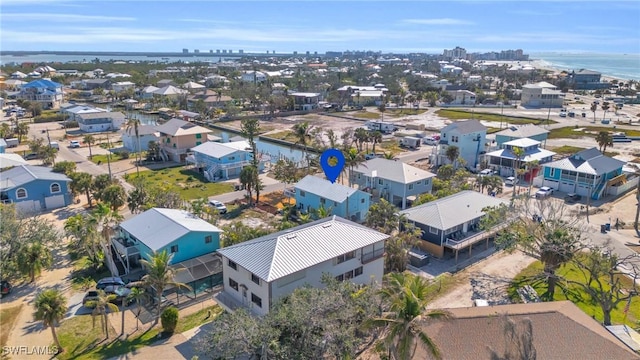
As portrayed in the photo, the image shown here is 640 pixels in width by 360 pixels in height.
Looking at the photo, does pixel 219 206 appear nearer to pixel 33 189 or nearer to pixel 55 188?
pixel 55 188

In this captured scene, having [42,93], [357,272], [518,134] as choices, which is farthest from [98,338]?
[42,93]

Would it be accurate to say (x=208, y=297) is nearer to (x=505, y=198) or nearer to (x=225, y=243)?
(x=225, y=243)

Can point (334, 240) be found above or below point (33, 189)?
above

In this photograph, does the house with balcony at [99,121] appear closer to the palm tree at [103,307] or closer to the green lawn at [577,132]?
the palm tree at [103,307]

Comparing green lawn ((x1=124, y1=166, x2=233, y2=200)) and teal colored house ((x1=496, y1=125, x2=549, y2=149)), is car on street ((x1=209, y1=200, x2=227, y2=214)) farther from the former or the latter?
teal colored house ((x1=496, y1=125, x2=549, y2=149))

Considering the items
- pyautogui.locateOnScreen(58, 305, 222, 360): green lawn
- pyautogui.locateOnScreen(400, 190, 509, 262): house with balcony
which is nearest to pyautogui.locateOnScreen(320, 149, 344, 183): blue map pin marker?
pyautogui.locateOnScreen(400, 190, 509, 262): house with balcony
